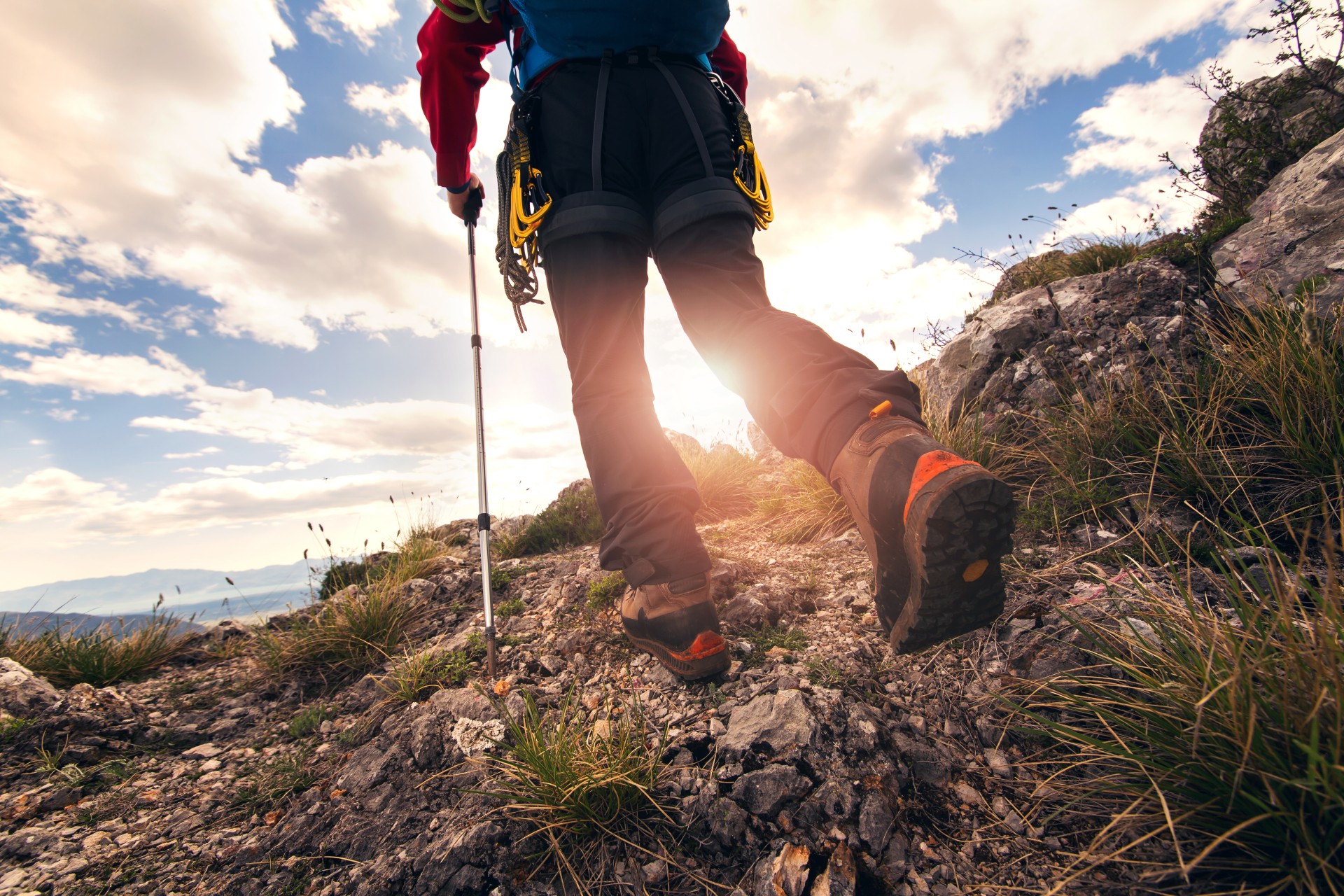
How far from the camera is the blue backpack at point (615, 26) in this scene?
1906 millimetres

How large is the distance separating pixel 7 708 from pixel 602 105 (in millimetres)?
4172

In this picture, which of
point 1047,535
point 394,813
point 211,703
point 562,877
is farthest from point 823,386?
point 211,703

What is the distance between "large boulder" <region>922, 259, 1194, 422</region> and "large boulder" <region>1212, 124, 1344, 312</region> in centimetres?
41

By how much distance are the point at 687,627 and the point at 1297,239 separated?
4.88 meters

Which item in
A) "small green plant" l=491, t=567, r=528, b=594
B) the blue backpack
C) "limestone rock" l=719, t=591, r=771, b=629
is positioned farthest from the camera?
"small green plant" l=491, t=567, r=528, b=594

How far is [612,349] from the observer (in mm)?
2064

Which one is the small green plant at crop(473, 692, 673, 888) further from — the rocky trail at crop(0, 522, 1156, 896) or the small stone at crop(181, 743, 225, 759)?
the small stone at crop(181, 743, 225, 759)

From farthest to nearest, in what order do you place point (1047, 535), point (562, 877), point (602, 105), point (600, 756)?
point (1047, 535)
point (602, 105)
point (600, 756)
point (562, 877)

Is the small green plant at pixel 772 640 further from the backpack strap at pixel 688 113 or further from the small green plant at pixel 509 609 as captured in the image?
the backpack strap at pixel 688 113

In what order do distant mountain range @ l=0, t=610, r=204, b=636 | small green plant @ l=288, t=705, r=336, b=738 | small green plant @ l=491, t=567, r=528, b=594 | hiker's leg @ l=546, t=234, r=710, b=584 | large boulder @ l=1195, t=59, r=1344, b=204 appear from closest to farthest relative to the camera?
hiker's leg @ l=546, t=234, r=710, b=584, small green plant @ l=288, t=705, r=336, b=738, small green plant @ l=491, t=567, r=528, b=594, distant mountain range @ l=0, t=610, r=204, b=636, large boulder @ l=1195, t=59, r=1344, b=204

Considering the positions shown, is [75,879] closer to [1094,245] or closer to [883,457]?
[883,457]

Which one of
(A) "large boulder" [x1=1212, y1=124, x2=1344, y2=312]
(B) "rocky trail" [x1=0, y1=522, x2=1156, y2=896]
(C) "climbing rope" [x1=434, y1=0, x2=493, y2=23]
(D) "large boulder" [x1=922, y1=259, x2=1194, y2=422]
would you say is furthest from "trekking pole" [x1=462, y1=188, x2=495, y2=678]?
(A) "large boulder" [x1=1212, y1=124, x2=1344, y2=312]

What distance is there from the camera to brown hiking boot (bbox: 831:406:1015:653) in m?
1.36

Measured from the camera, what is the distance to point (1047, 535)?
2682mm
